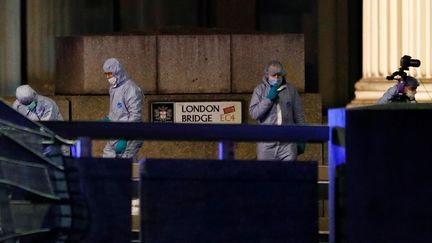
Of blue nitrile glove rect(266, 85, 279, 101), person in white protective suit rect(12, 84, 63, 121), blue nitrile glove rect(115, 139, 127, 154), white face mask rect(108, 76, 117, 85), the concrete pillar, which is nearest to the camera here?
blue nitrile glove rect(115, 139, 127, 154)

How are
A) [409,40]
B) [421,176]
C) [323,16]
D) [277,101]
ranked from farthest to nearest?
[323,16] → [409,40] → [277,101] → [421,176]

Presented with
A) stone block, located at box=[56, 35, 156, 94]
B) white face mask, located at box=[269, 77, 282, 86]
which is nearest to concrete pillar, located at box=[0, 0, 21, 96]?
stone block, located at box=[56, 35, 156, 94]

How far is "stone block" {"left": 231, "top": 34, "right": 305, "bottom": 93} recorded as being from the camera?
19391 millimetres

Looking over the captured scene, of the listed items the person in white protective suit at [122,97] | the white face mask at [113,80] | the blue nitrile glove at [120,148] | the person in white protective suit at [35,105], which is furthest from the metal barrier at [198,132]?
the person in white protective suit at [35,105]

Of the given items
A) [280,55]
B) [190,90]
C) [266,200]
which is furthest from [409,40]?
[266,200]

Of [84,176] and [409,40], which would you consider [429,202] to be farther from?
[409,40]

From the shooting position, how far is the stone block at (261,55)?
763 inches

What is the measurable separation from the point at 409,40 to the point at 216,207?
12.0 m

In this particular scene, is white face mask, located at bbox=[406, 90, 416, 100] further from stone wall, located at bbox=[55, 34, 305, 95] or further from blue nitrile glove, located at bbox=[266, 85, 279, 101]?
stone wall, located at bbox=[55, 34, 305, 95]

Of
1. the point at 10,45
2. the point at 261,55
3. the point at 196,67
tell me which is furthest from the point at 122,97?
the point at 10,45

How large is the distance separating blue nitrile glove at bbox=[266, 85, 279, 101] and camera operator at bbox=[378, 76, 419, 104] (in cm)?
114

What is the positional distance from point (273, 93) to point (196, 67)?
11.1ft

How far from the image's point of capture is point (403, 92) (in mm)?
16078

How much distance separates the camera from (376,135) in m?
7.11
